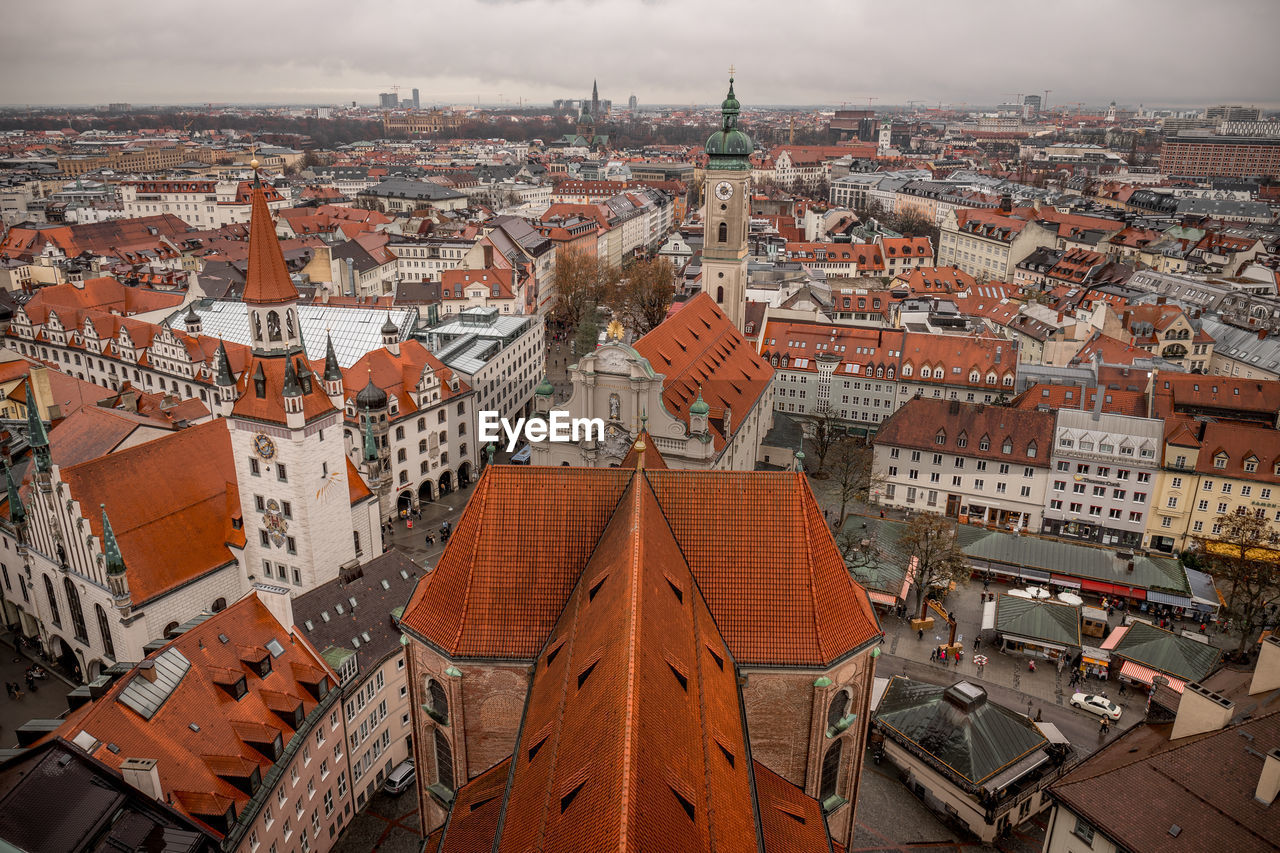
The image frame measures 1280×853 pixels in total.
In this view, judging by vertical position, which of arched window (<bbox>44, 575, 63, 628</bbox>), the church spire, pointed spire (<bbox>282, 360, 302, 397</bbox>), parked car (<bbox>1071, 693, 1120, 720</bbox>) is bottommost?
parked car (<bbox>1071, 693, 1120, 720</bbox>)

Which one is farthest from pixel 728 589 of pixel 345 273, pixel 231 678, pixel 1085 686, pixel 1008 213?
pixel 1008 213

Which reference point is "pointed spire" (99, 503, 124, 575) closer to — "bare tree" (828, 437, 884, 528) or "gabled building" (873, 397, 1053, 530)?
"bare tree" (828, 437, 884, 528)

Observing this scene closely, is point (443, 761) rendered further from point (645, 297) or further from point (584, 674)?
point (645, 297)

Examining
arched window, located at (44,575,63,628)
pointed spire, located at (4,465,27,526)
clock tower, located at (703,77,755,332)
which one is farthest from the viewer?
clock tower, located at (703,77,755,332)

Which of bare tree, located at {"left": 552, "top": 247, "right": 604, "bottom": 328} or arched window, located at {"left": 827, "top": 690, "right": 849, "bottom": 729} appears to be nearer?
arched window, located at {"left": 827, "top": 690, "right": 849, "bottom": 729}

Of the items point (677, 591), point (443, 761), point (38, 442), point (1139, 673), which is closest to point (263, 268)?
point (38, 442)

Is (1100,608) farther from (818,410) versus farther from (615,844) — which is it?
(615,844)

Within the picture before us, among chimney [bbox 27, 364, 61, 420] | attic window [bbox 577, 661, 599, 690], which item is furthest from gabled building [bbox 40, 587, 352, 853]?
chimney [bbox 27, 364, 61, 420]
